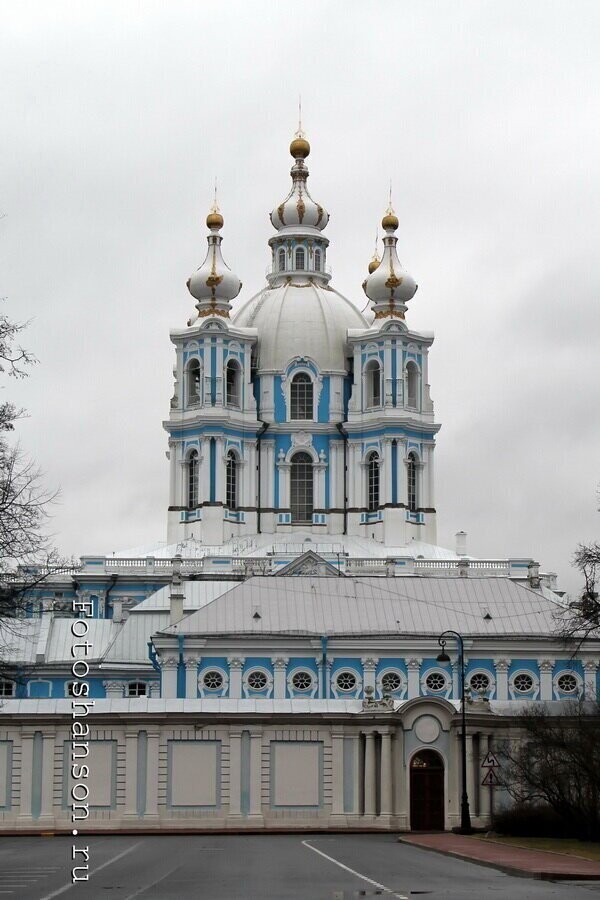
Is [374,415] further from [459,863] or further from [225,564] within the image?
[459,863]

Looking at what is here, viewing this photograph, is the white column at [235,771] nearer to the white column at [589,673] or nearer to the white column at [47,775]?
the white column at [47,775]

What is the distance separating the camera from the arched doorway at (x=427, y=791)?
52.7 metres

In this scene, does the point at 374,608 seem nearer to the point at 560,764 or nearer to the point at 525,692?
the point at 525,692

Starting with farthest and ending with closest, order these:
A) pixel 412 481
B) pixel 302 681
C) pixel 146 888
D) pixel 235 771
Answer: pixel 412 481 < pixel 302 681 < pixel 235 771 < pixel 146 888

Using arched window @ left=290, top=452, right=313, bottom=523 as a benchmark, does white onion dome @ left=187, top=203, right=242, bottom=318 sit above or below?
above

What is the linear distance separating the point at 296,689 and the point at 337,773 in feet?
51.7

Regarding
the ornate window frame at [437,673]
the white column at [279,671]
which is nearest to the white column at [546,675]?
the ornate window frame at [437,673]

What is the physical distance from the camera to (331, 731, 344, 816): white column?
51.9 meters

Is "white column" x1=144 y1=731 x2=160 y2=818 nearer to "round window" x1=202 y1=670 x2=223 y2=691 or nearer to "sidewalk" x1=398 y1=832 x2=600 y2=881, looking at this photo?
"sidewalk" x1=398 y1=832 x2=600 y2=881

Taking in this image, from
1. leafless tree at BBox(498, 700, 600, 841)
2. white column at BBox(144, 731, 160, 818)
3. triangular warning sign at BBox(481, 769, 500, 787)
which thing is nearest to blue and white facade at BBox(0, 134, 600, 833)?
white column at BBox(144, 731, 160, 818)

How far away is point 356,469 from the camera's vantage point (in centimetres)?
9712

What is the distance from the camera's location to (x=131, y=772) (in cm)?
5119

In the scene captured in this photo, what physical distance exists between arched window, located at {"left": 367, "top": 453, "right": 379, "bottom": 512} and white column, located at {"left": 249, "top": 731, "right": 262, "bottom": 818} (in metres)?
44.6

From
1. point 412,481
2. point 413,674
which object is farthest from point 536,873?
point 412,481
